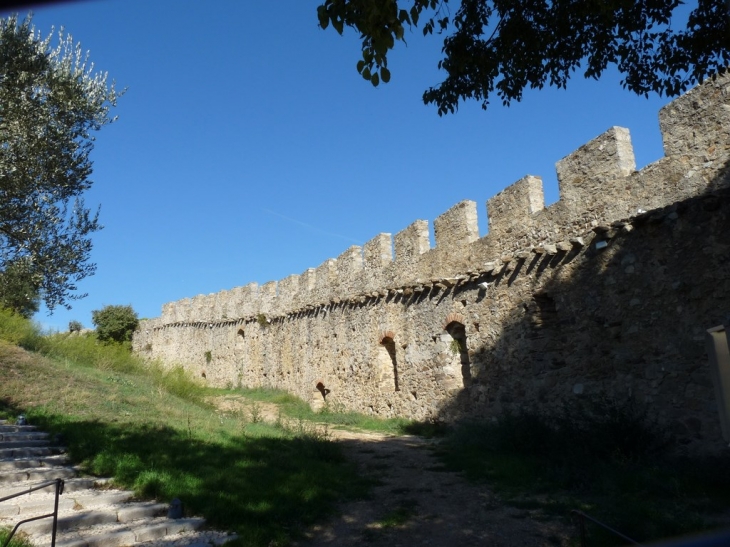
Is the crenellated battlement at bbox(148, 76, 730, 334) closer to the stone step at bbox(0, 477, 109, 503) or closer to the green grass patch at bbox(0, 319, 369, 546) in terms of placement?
the green grass patch at bbox(0, 319, 369, 546)

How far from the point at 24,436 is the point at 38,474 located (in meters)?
1.54

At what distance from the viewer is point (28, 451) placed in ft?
24.0

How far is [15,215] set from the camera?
10.1m

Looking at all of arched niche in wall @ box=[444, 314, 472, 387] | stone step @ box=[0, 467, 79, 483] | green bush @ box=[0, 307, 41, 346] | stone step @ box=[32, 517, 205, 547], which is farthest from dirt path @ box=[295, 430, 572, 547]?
green bush @ box=[0, 307, 41, 346]

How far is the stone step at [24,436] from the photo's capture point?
7695 millimetres

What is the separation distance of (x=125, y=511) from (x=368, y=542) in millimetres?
2424

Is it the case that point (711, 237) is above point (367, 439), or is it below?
above

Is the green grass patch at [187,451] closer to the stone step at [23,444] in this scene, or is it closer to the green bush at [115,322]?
the stone step at [23,444]

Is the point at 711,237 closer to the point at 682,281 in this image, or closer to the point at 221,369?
the point at 682,281

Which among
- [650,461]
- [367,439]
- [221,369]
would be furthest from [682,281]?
[221,369]

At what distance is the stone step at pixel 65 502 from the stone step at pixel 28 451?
1.57 meters

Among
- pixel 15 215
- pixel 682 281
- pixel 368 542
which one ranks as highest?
pixel 15 215

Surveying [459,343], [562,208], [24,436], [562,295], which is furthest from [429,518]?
[459,343]

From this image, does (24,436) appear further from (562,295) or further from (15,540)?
(562,295)
